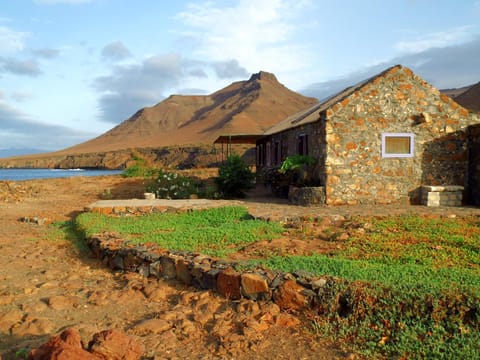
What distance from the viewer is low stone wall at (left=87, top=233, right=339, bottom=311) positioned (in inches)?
195

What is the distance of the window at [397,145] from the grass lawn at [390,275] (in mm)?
3774

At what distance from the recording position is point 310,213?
415 inches

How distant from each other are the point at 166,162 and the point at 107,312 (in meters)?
65.7

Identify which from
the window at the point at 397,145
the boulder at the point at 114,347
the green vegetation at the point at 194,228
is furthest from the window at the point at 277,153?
the boulder at the point at 114,347

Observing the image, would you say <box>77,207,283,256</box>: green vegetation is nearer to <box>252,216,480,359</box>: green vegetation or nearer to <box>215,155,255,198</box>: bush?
<box>252,216,480,359</box>: green vegetation

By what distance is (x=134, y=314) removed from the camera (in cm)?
511

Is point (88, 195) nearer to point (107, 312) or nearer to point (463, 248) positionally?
point (107, 312)

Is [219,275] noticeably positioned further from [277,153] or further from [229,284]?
[277,153]

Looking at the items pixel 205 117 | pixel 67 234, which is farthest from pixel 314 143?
pixel 205 117

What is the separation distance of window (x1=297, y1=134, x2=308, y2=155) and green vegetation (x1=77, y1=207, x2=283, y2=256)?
4.66 metres

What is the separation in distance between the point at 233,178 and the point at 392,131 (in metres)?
6.08

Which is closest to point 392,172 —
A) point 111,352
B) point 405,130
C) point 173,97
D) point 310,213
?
point 405,130

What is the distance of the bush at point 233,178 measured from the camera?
15.5m

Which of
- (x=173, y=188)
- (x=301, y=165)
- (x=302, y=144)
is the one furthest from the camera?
(x=173, y=188)
